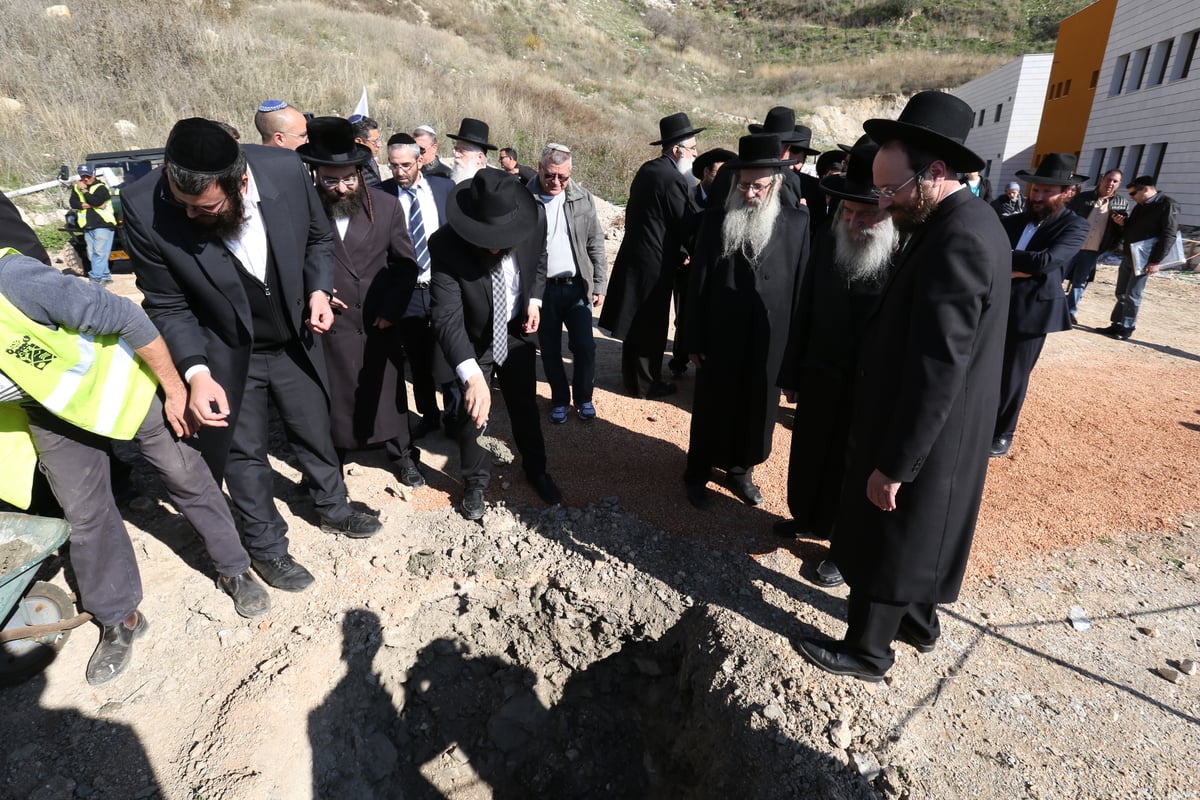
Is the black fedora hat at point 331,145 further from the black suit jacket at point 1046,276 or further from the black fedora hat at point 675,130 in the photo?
the black suit jacket at point 1046,276

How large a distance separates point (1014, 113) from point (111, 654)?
31.1m

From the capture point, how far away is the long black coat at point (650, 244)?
15.6ft

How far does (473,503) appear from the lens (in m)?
3.72

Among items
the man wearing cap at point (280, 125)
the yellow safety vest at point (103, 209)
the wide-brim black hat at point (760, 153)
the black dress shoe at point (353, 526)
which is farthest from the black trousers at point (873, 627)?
the yellow safety vest at point (103, 209)

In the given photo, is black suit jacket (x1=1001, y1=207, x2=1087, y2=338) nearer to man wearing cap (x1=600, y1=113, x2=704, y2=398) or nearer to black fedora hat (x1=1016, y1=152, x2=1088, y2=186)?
black fedora hat (x1=1016, y1=152, x2=1088, y2=186)

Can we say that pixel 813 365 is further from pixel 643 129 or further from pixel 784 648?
pixel 643 129

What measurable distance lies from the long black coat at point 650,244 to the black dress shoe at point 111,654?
A: 369 cm

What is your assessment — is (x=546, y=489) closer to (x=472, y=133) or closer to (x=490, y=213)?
(x=490, y=213)

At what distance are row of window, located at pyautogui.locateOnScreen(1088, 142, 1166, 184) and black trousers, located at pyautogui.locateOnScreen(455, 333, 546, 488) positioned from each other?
17457 millimetres

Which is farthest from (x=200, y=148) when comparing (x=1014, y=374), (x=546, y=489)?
(x=1014, y=374)

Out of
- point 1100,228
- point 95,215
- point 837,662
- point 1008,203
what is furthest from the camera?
point 1008,203

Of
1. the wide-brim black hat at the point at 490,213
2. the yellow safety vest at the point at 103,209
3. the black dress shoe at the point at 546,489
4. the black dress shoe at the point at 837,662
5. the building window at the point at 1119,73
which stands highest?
the building window at the point at 1119,73

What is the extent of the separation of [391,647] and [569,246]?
120 inches

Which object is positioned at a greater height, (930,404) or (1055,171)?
(1055,171)
